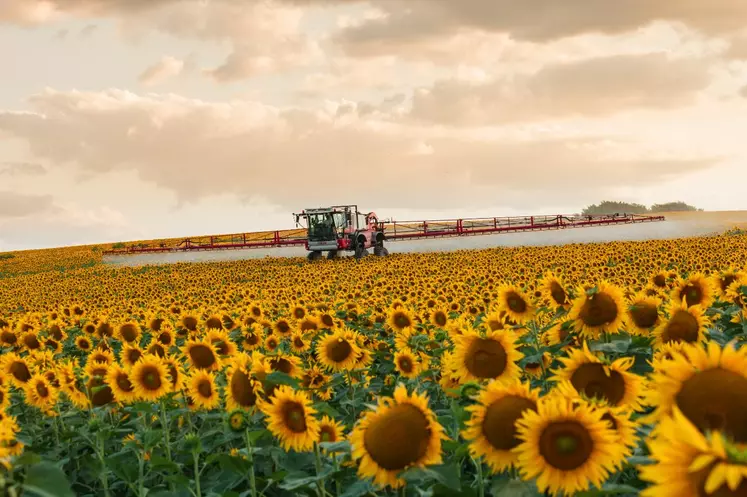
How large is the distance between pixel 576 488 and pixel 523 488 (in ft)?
0.62

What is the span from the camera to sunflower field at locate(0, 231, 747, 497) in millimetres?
2293

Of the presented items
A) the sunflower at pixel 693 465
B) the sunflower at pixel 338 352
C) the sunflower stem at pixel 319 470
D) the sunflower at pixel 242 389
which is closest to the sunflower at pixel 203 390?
the sunflower at pixel 242 389

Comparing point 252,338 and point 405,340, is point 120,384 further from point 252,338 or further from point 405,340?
point 405,340

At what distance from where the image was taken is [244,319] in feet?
28.5

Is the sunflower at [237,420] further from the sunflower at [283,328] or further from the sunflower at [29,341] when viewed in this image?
the sunflower at [29,341]

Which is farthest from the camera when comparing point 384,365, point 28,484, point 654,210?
point 654,210

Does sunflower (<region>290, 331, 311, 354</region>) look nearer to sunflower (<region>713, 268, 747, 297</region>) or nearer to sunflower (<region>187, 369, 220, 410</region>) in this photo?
sunflower (<region>187, 369, 220, 410</region>)

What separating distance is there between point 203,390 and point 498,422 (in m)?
3.55

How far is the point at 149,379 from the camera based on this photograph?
19.4 feet

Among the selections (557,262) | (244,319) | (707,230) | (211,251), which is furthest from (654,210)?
(244,319)

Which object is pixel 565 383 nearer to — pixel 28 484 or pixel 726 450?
pixel 726 450

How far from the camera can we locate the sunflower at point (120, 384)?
19.4 feet

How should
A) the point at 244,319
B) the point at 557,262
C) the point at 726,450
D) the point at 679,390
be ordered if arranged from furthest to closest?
1. the point at 557,262
2. the point at 244,319
3. the point at 679,390
4. the point at 726,450

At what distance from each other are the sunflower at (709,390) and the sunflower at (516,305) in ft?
11.8
